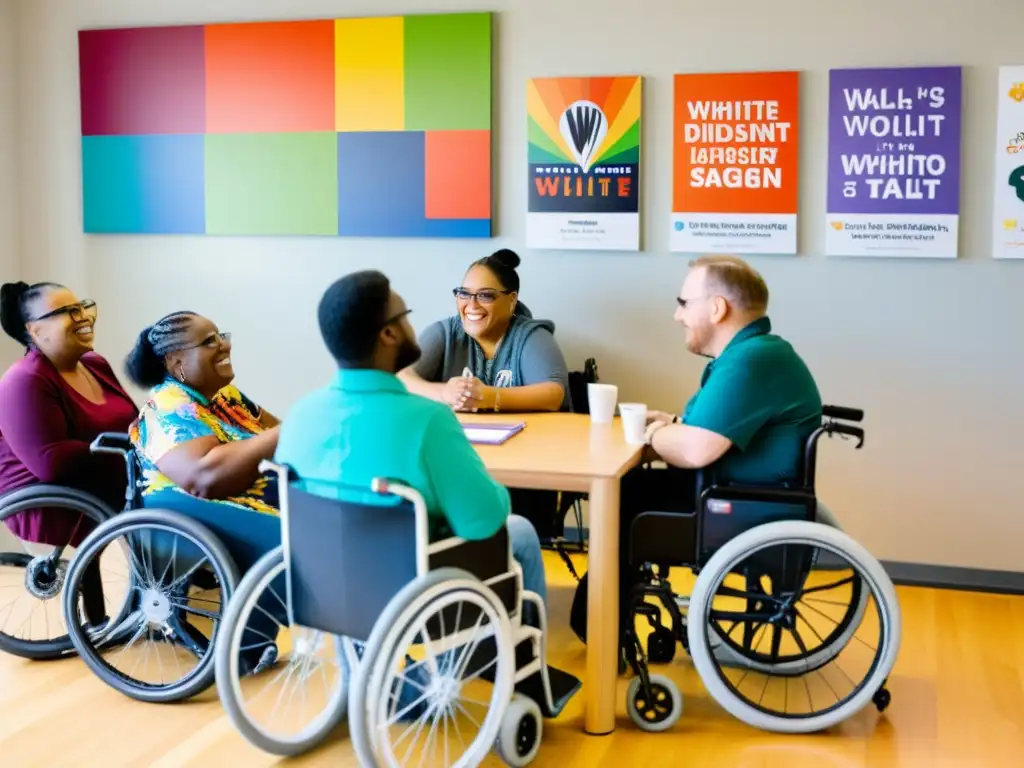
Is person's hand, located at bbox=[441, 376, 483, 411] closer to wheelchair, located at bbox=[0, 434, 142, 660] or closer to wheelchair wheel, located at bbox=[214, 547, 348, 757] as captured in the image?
wheelchair wheel, located at bbox=[214, 547, 348, 757]

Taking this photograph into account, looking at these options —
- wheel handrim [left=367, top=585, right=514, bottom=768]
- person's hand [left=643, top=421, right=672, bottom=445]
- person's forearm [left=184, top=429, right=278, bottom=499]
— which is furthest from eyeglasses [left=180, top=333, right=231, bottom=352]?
person's hand [left=643, top=421, right=672, bottom=445]

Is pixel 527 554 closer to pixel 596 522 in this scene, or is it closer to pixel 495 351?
pixel 596 522

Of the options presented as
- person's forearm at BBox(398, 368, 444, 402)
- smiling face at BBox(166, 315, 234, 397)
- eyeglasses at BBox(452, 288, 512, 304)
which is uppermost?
eyeglasses at BBox(452, 288, 512, 304)

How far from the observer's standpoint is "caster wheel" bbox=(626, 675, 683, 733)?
280cm

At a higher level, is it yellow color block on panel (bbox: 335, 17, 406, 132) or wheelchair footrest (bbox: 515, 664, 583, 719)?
yellow color block on panel (bbox: 335, 17, 406, 132)

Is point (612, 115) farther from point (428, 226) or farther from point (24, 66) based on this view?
point (24, 66)

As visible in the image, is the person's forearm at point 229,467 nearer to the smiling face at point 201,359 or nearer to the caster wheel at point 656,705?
the smiling face at point 201,359

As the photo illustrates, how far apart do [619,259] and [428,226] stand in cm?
73

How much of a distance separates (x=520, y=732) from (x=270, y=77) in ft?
9.53

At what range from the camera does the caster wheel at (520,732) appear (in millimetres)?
2498

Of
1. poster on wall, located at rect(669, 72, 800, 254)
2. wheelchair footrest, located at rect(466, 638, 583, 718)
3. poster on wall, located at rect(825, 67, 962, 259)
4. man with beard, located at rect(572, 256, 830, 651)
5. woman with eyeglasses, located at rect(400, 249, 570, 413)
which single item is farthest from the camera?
poster on wall, located at rect(669, 72, 800, 254)

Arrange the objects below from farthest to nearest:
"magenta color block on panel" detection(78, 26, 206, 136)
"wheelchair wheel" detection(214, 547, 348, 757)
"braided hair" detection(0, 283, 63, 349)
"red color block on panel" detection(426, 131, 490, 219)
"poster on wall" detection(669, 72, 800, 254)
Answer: "magenta color block on panel" detection(78, 26, 206, 136)
"red color block on panel" detection(426, 131, 490, 219)
"poster on wall" detection(669, 72, 800, 254)
"braided hair" detection(0, 283, 63, 349)
"wheelchair wheel" detection(214, 547, 348, 757)

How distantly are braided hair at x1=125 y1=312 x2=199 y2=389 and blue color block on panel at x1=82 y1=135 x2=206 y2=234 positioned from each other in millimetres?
1777

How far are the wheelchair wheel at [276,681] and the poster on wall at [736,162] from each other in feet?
6.45
